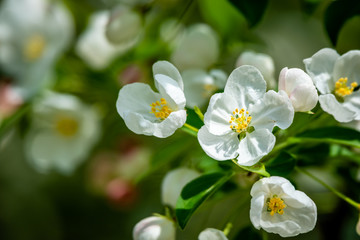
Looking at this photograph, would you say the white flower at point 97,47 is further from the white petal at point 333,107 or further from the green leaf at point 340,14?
the white petal at point 333,107

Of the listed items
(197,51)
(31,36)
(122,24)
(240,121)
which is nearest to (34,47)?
(31,36)

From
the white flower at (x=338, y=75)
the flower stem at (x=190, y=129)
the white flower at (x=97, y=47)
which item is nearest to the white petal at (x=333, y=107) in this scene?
the white flower at (x=338, y=75)

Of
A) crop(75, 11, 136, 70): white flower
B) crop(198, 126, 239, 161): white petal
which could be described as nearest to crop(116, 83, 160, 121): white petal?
crop(198, 126, 239, 161): white petal

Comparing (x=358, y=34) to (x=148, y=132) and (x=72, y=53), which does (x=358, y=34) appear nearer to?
(x=72, y=53)

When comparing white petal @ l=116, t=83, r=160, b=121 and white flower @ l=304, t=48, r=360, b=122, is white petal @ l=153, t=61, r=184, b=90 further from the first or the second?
white flower @ l=304, t=48, r=360, b=122

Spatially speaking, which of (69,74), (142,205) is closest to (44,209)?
(142,205)

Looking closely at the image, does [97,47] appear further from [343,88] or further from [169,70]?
[343,88]
